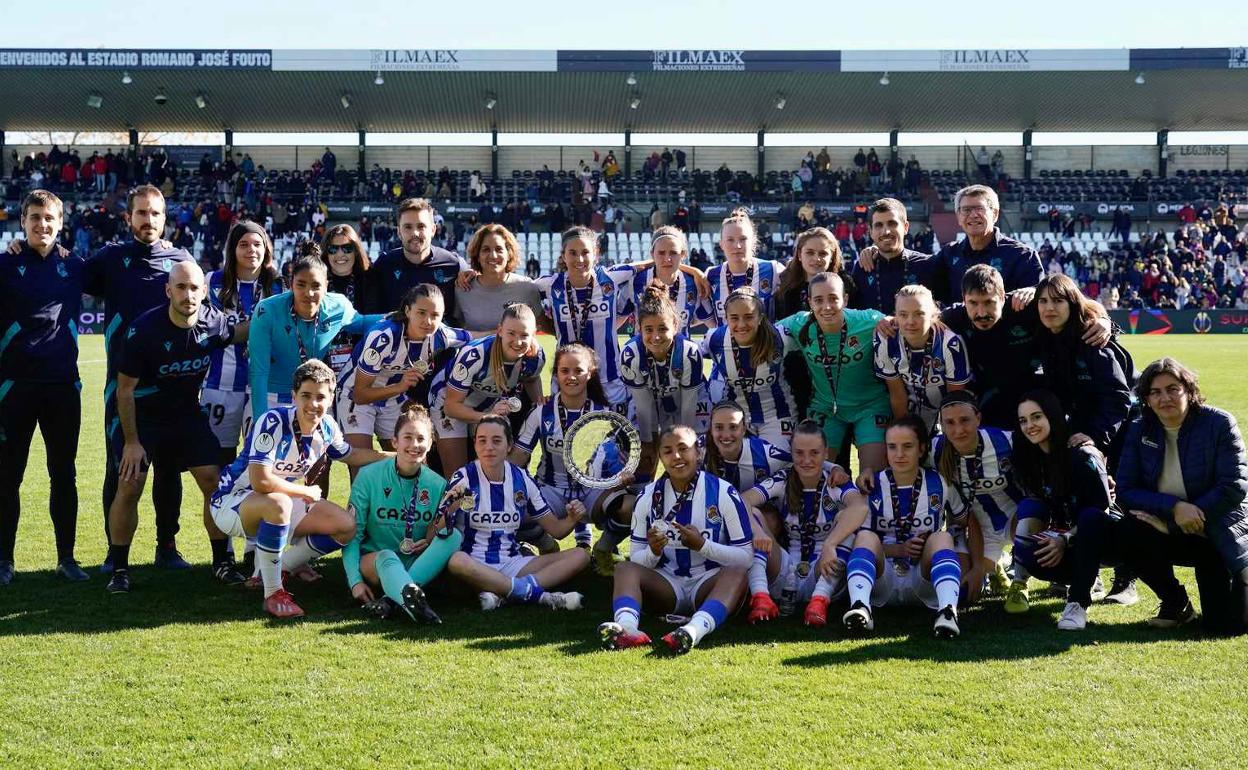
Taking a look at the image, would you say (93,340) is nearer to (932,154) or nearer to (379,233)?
(379,233)

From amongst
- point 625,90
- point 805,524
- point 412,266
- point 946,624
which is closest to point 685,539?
point 805,524

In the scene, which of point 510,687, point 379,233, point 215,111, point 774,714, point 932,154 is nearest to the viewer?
point 774,714

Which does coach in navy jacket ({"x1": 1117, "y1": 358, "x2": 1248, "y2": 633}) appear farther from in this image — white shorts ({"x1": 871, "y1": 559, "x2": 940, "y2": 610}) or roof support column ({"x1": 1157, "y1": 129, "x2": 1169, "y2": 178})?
roof support column ({"x1": 1157, "y1": 129, "x2": 1169, "y2": 178})

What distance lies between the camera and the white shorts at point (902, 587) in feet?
16.3

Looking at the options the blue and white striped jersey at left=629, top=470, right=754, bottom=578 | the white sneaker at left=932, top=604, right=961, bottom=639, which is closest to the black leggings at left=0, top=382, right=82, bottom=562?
the blue and white striped jersey at left=629, top=470, right=754, bottom=578

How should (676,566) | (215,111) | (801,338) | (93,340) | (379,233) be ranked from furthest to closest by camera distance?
1. (215,111)
2. (379,233)
3. (93,340)
4. (801,338)
5. (676,566)

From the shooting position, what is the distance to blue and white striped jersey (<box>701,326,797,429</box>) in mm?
5672

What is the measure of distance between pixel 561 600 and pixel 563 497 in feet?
2.76

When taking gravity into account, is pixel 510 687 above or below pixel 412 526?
below

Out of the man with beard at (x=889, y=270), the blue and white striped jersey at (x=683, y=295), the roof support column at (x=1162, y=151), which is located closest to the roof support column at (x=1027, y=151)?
the roof support column at (x=1162, y=151)

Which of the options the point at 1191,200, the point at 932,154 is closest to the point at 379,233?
the point at 932,154

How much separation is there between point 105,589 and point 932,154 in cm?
3588

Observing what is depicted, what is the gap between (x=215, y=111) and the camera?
34000 millimetres

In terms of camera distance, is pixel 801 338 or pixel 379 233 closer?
pixel 801 338
